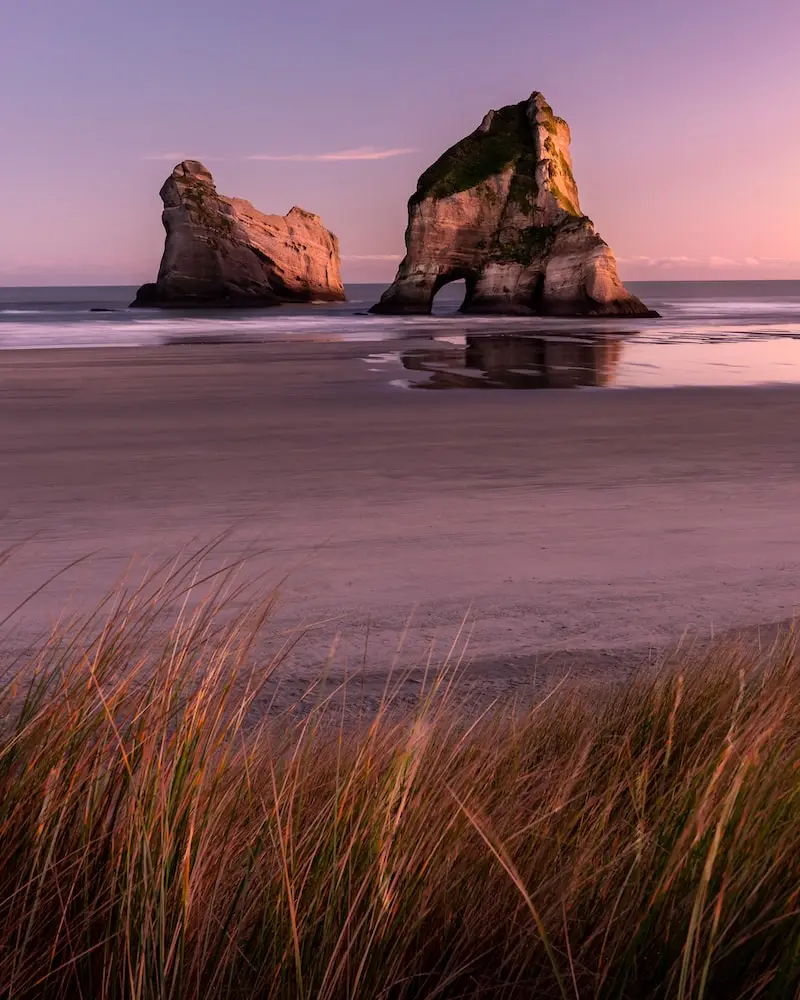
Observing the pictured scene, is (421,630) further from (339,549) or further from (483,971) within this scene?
(483,971)

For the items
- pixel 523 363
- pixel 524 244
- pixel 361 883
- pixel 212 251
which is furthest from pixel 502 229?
pixel 361 883

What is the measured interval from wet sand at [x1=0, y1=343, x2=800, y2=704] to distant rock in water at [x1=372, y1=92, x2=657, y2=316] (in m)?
50.5

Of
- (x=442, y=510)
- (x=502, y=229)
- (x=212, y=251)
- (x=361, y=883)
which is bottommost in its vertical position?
(x=442, y=510)

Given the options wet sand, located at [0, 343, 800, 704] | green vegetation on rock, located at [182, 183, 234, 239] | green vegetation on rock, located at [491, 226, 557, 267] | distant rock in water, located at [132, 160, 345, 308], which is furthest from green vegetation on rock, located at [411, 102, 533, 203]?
wet sand, located at [0, 343, 800, 704]

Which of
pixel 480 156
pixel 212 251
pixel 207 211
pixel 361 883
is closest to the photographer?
pixel 361 883

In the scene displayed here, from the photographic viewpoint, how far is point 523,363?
23.6 m

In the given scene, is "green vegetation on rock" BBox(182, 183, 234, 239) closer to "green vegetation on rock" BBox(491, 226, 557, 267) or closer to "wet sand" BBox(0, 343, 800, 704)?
"green vegetation on rock" BBox(491, 226, 557, 267)

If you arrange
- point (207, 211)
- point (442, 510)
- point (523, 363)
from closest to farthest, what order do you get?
point (442, 510), point (523, 363), point (207, 211)

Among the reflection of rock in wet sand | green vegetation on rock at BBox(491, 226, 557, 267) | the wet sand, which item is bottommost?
the reflection of rock in wet sand

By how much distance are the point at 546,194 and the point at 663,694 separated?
69.3 metres

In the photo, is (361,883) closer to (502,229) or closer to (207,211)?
(502,229)

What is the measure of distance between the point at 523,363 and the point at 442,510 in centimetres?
1603

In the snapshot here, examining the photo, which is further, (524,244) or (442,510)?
(524,244)

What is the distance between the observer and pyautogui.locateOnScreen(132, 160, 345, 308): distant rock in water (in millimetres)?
87125
